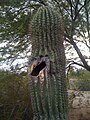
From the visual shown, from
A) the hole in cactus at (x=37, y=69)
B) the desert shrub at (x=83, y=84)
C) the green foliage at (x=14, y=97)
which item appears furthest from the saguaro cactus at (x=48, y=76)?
the desert shrub at (x=83, y=84)

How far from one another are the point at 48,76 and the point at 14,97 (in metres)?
4.33

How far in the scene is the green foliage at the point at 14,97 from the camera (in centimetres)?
912

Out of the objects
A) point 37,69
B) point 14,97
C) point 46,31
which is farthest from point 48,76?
point 14,97

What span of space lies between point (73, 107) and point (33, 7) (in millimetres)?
3182

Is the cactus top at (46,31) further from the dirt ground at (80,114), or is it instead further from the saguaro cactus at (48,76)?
Result: the dirt ground at (80,114)

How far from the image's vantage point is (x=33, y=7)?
9.92 meters

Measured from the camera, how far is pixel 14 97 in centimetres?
931

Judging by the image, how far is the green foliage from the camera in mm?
9125

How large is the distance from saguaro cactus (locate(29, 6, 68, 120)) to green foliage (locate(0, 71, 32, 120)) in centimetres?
381

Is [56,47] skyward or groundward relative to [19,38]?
groundward

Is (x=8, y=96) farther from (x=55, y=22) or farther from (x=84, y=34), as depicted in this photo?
(x=55, y=22)

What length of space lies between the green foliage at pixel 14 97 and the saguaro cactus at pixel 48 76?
3.81 meters

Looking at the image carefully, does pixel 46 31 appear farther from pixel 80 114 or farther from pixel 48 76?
pixel 80 114

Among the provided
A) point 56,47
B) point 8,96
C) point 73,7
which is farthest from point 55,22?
point 73,7
